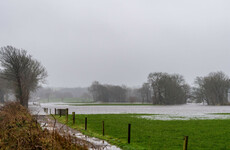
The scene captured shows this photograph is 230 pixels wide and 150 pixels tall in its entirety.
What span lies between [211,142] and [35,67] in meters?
58.2

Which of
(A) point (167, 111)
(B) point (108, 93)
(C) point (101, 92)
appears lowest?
(A) point (167, 111)

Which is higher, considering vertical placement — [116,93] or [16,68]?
[16,68]

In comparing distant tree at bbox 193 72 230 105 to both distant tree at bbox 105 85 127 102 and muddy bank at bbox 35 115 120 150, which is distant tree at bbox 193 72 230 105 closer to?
distant tree at bbox 105 85 127 102

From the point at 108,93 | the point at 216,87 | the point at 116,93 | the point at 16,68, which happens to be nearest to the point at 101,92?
the point at 108,93

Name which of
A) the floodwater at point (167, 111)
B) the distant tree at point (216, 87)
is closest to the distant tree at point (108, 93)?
the distant tree at point (216, 87)

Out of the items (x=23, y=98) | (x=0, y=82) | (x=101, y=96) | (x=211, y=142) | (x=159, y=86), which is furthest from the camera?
(x=101, y=96)

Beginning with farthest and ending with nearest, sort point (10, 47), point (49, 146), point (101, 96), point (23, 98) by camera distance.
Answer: point (101, 96) → point (10, 47) → point (23, 98) → point (49, 146)

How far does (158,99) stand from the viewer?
4641 inches

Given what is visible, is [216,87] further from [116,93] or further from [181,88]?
[116,93]

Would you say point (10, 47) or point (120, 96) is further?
point (120, 96)

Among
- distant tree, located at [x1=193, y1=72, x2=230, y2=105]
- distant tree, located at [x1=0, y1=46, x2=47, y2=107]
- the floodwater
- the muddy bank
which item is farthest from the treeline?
the muddy bank

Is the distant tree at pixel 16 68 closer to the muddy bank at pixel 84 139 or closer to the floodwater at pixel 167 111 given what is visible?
the floodwater at pixel 167 111

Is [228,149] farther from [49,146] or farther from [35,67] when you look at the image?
[35,67]

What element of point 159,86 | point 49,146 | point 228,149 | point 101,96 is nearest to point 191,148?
point 228,149
